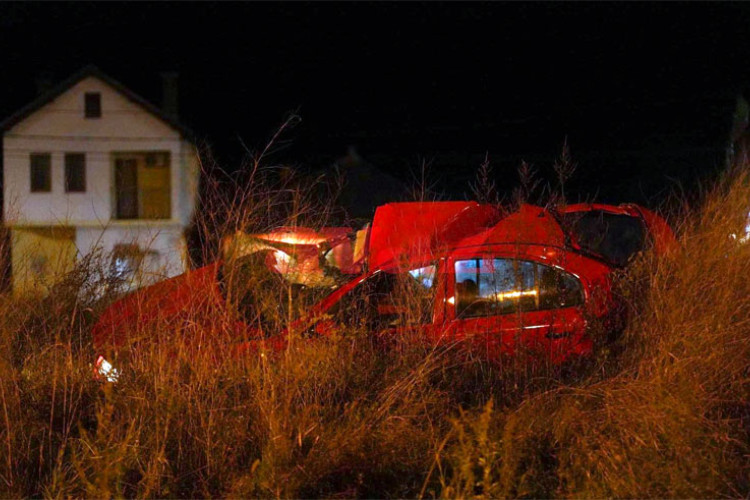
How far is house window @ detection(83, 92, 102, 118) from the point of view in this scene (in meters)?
27.5

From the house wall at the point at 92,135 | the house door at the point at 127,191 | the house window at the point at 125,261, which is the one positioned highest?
the house wall at the point at 92,135

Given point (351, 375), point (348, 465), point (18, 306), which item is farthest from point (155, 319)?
point (348, 465)

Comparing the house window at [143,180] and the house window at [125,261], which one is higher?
the house window at [143,180]

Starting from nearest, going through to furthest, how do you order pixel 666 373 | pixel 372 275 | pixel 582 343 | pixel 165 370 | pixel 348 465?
pixel 348 465, pixel 666 373, pixel 165 370, pixel 582 343, pixel 372 275

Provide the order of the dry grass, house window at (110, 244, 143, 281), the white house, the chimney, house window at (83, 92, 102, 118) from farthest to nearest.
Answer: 1. the chimney
2. house window at (83, 92, 102, 118)
3. the white house
4. house window at (110, 244, 143, 281)
5. the dry grass

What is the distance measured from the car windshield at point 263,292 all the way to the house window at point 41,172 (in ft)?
75.6

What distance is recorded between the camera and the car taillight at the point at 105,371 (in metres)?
5.58

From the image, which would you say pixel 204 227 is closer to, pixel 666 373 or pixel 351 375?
pixel 351 375

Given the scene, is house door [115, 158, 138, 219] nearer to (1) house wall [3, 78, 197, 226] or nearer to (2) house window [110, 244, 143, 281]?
(1) house wall [3, 78, 197, 226]

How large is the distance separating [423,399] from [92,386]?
242 centimetres

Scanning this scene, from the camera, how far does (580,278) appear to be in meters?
6.19

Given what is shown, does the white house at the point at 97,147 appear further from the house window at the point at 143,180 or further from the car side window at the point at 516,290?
the car side window at the point at 516,290

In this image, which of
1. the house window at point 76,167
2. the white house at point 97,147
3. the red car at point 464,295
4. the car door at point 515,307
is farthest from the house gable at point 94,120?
the car door at point 515,307

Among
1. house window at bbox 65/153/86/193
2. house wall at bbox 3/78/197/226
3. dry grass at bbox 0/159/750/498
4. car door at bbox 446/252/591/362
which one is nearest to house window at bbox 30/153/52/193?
house wall at bbox 3/78/197/226
